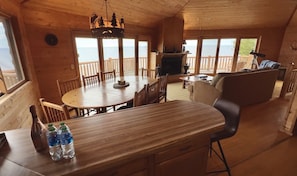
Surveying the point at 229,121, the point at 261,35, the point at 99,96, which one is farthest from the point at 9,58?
the point at 261,35

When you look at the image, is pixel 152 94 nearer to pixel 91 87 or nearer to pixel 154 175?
pixel 91 87

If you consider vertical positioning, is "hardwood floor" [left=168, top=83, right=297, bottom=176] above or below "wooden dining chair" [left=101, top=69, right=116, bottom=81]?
below

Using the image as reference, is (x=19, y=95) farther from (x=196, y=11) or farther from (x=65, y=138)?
(x=196, y=11)

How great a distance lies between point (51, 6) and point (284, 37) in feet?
29.4

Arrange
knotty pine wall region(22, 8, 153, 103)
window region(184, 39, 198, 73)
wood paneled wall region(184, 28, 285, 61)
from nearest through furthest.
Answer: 1. knotty pine wall region(22, 8, 153, 103)
2. wood paneled wall region(184, 28, 285, 61)
3. window region(184, 39, 198, 73)

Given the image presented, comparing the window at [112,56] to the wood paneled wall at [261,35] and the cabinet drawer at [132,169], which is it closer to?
the wood paneled wall at [261,35]

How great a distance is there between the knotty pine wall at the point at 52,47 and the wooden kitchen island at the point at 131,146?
2721 millimetres

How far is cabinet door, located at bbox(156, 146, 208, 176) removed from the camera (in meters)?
1.20

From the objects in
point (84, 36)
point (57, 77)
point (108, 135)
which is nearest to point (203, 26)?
point (84, 36)

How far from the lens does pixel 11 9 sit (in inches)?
101

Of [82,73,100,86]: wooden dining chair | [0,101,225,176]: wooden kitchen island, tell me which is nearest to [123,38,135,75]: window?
[82,73,100,86]: wooden dining chair

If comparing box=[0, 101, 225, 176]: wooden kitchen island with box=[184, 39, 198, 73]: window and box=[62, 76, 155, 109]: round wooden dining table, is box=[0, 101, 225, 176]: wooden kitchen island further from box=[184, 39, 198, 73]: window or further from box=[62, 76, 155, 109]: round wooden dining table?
box=[184, 39, 198, 73]: window

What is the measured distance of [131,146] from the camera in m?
1.02

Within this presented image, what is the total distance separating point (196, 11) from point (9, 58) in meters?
5.49
